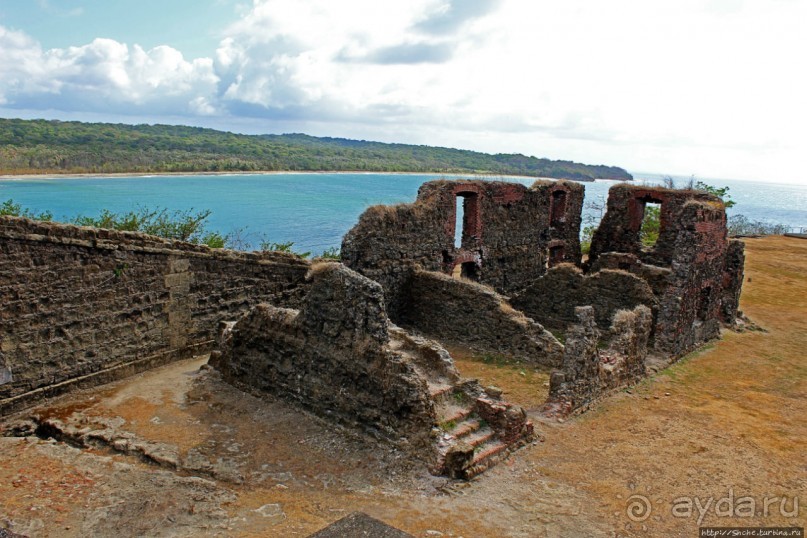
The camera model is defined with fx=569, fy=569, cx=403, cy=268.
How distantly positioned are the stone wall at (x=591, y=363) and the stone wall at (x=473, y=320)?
158 centimetres

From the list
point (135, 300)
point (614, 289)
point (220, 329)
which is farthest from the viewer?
point (614, 289)

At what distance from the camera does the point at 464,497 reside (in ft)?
26.1

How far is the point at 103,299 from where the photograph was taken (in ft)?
37.2

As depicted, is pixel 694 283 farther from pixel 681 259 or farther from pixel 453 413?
pixel 453 413

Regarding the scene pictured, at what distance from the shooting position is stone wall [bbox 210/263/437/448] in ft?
29.0

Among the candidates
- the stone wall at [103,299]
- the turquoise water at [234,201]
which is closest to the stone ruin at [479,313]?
the stone wall at [103,299]

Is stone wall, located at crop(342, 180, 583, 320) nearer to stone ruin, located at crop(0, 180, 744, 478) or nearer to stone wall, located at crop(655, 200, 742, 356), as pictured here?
stone ruin, located at crop(0, 180, 744, 478)

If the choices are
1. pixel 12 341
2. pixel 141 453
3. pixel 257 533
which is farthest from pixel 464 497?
pixel 12 341

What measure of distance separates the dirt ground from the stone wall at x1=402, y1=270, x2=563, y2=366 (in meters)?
1.86

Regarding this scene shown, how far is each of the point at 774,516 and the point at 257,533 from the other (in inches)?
278

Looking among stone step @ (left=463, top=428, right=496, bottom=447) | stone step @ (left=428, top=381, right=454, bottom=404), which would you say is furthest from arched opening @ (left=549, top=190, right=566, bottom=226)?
stone step @ (left=463, top=428, right=496, bottom=447)

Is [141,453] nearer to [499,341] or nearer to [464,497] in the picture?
[464,497]

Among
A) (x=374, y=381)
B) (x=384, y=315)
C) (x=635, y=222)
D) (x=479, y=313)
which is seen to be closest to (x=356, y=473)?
(x=374, y=381)

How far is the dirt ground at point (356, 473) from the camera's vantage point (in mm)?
7133
